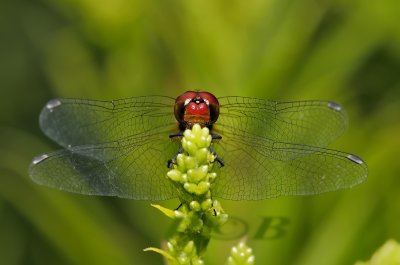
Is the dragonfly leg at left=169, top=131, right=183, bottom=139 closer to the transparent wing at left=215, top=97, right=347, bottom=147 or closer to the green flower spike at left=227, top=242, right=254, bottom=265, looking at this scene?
the transparent wing at left=215, top=97, right=347, bottom=147

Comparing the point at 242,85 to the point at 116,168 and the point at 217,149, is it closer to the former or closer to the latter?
the point at 217,149

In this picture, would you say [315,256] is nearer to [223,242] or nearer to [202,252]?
[223,242]

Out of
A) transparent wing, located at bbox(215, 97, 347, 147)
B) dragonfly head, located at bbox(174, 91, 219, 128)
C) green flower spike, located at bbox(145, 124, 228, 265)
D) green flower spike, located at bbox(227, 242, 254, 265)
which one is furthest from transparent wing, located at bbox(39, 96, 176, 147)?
green flower spike, located at bbox(227, 242, 254, 265)

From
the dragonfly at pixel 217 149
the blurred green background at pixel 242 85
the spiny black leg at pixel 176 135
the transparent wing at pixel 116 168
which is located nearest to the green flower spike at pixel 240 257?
the dragonfly at pixel 217 149

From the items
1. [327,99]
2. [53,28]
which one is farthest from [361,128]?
[53,28]

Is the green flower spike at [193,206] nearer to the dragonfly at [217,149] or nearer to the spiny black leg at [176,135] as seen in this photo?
the dragonfly at [217,149]

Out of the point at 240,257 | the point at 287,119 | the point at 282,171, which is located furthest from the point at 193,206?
the point at 287,119
